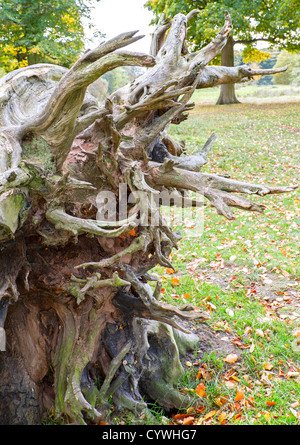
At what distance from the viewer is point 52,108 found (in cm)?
235

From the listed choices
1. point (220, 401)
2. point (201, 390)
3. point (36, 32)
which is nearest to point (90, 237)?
point (201, 390)

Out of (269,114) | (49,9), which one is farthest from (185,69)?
(269,114)

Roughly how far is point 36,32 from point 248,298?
14.4 m

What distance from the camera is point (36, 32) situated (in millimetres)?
14695

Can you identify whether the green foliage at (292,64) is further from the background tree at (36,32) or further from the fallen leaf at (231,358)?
the fallen leaf at (231,358)

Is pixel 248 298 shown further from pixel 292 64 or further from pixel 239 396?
pixel 292 64

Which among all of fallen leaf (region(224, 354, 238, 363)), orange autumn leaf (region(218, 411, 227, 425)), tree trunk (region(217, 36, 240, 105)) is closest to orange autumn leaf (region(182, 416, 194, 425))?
orange autumn leaf (region(218, 411, 227, 425))

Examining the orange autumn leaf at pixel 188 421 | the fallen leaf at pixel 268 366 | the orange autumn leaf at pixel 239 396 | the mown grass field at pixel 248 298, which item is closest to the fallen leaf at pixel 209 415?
the mown grass field at pixel 248 298

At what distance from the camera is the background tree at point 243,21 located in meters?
16.5

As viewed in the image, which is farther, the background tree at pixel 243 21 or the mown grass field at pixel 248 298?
the background tree at pixel 243 21

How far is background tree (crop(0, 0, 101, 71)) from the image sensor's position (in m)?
13.7

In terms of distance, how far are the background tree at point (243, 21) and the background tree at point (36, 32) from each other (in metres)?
4.50

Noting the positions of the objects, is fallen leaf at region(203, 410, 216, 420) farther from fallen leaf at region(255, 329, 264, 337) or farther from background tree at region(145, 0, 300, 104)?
background tree at region(145, 0, 300, 104)

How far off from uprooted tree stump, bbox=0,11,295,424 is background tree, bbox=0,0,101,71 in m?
12.2
